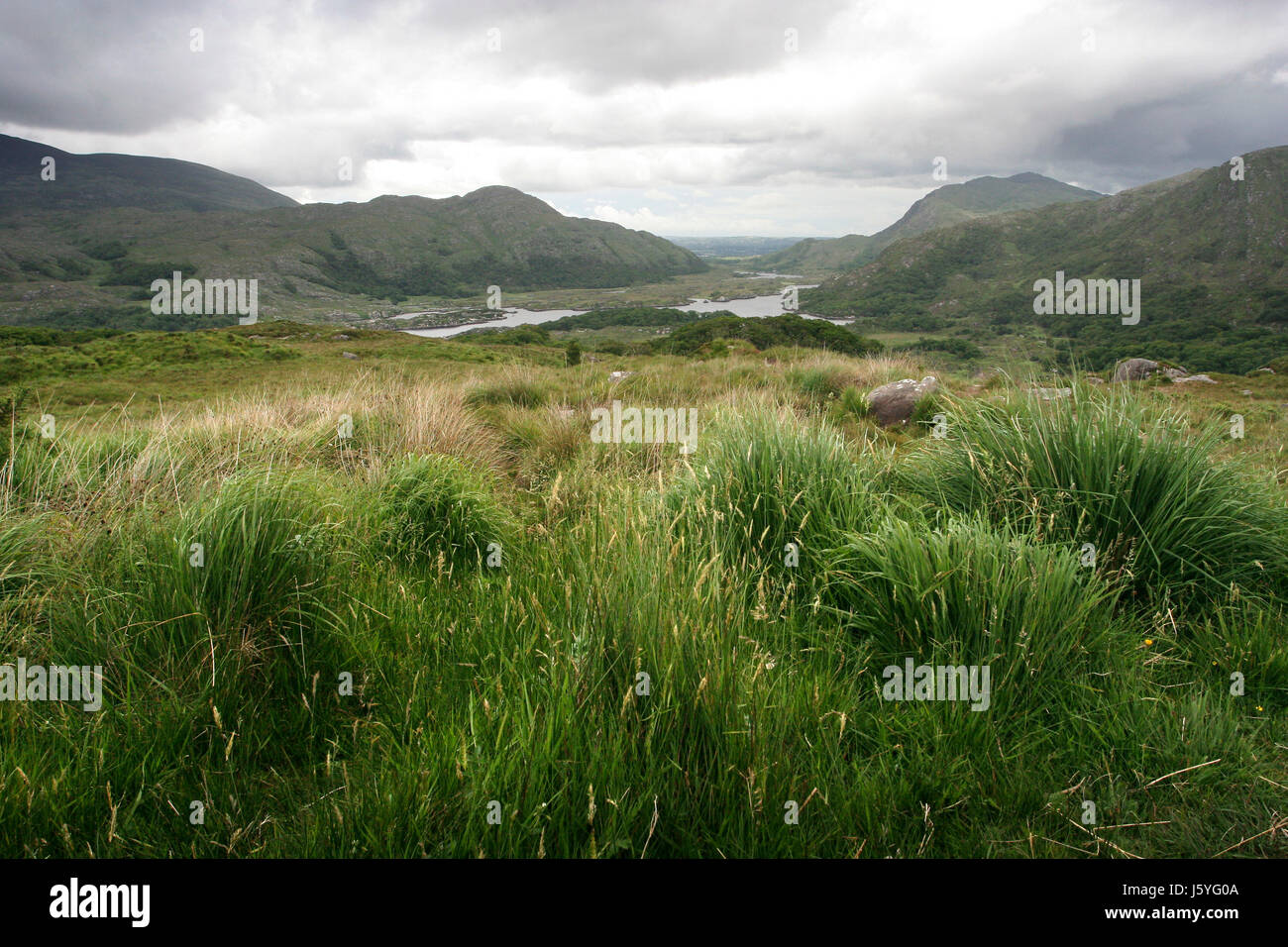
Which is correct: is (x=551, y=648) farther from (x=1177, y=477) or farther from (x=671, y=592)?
(x=1177, y=477)

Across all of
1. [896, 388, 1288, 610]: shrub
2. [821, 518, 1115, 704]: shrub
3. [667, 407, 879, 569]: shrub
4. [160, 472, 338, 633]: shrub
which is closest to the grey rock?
[896, 388, 1288, 610]: shrub

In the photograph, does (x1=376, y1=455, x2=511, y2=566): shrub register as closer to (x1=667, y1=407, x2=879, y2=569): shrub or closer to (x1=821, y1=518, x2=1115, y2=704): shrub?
(x1=667, y1=407, x2=879, y2=569): shrub

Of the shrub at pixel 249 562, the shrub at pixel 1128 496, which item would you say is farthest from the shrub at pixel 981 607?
the shrub at pixel 249 562

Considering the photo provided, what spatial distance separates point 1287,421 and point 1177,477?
1074cm

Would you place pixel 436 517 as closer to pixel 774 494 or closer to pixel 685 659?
pixel 774 494

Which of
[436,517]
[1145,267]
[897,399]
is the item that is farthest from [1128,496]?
[1145,267]

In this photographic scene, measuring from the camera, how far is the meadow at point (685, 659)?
2.08 meters

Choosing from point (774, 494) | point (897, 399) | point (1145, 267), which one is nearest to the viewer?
point (774, 494)

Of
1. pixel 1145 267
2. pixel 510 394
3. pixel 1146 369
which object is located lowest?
pixel 510 394

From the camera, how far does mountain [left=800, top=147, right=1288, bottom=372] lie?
11125cm

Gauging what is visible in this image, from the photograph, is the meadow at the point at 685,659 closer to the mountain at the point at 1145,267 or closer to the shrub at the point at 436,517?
the shrub at the point at 436,517

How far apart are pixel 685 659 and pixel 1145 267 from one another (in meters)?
206

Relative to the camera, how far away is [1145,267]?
157 meters
